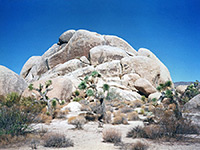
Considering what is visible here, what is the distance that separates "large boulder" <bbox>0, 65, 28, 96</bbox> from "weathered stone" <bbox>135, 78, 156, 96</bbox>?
724 inches

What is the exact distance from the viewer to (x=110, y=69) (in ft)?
107

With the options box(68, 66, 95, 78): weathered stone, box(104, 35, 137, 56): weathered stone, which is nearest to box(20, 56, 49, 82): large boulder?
box(68, 66, 95, 78): weathered stone

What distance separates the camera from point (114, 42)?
42094mm

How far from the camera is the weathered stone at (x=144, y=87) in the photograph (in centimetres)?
2894

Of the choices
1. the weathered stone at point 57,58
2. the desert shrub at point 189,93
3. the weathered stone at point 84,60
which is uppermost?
the weathered stone at point 57,58

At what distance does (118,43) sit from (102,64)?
11381 mm

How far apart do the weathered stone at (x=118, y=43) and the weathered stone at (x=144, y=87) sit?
1408 centimetres

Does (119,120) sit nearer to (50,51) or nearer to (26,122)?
(26,122)

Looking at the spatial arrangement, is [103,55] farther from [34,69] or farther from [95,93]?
[95,93]

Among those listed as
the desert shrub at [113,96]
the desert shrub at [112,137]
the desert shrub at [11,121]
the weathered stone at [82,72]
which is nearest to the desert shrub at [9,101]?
the desert shrub at [11,121]

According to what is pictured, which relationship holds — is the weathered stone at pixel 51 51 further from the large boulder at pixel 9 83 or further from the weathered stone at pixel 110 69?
the large boulder at pixel 9 83

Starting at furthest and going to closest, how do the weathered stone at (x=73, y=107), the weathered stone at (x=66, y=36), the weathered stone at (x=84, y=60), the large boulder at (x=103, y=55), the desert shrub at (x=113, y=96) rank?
the weathered stone at (x=66, y=36) < the weathered stone at (x=84, y=60) < the large boulder at (x=103, y=55) < the desert shrub at (x=113, y=96) < the weathered stone at (x=73, y=107)

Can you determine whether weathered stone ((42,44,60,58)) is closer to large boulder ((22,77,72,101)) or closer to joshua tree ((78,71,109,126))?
large boulder ((22,77,72,101))

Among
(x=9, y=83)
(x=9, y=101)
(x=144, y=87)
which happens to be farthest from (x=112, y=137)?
(x=144, y=87)
